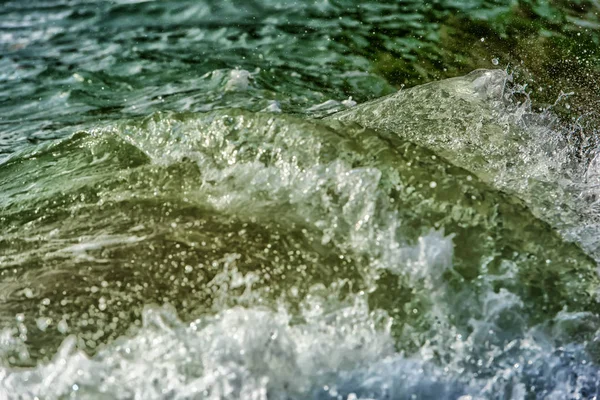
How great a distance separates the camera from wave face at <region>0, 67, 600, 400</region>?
2162 mm

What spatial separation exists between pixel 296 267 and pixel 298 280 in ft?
0.14

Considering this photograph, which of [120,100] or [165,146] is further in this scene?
[120,100]

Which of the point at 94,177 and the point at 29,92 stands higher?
the point at 94,177

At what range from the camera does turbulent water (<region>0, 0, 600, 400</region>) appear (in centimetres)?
217

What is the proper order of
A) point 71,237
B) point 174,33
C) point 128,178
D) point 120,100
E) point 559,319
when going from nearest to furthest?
1. point 559,319
2. point 71,237
3. point 128,178
4. point 120,100
5. point 174,33

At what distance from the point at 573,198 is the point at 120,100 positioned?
261cm

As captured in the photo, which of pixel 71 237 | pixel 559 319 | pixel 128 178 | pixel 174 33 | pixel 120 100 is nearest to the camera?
pixel 559 319

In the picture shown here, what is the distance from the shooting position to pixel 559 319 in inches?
88.7

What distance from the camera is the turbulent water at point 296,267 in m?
2.17

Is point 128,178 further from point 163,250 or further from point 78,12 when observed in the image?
point 78,12

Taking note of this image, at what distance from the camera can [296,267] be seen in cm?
229

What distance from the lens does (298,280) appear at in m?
2.26

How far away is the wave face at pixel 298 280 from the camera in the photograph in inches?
85.1

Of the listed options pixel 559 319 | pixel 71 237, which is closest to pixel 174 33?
pixel 71 237
